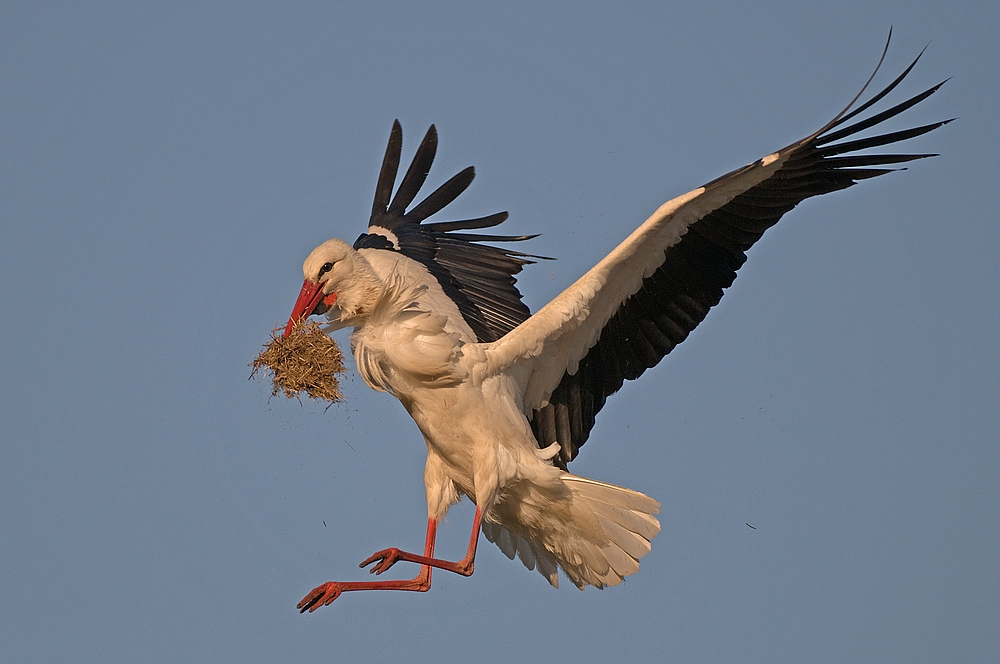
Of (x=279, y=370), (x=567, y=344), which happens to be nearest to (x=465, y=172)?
(x=567, y=344)

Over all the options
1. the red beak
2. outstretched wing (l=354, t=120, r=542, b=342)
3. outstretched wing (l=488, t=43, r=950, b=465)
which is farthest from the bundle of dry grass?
outstretched wing (l=354, t=120, r=542, b=342)

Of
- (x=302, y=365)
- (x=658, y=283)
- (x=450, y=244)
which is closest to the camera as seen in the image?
(x=302, y=365)

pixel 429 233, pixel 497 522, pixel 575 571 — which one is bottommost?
pixel 575 571

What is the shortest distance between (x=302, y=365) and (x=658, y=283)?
2.14m

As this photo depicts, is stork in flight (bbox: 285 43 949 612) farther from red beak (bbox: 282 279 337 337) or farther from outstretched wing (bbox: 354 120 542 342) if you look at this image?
outstretched wing (bbox: 354 120 542 342)

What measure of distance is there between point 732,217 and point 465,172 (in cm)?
318

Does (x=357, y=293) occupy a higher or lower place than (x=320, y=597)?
higher

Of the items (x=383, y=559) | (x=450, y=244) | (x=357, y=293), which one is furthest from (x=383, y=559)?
(x=450, y=244)

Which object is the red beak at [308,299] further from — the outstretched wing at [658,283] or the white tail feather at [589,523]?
the white tail feather at [589,523]

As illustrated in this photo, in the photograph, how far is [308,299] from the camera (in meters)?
7.46

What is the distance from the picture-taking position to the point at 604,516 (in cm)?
793

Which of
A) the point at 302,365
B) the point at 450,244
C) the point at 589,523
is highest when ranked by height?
the point at 450,244

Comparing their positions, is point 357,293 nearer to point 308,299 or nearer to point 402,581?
point 308,299

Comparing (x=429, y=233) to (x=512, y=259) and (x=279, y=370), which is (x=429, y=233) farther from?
(x=279, y=370)
